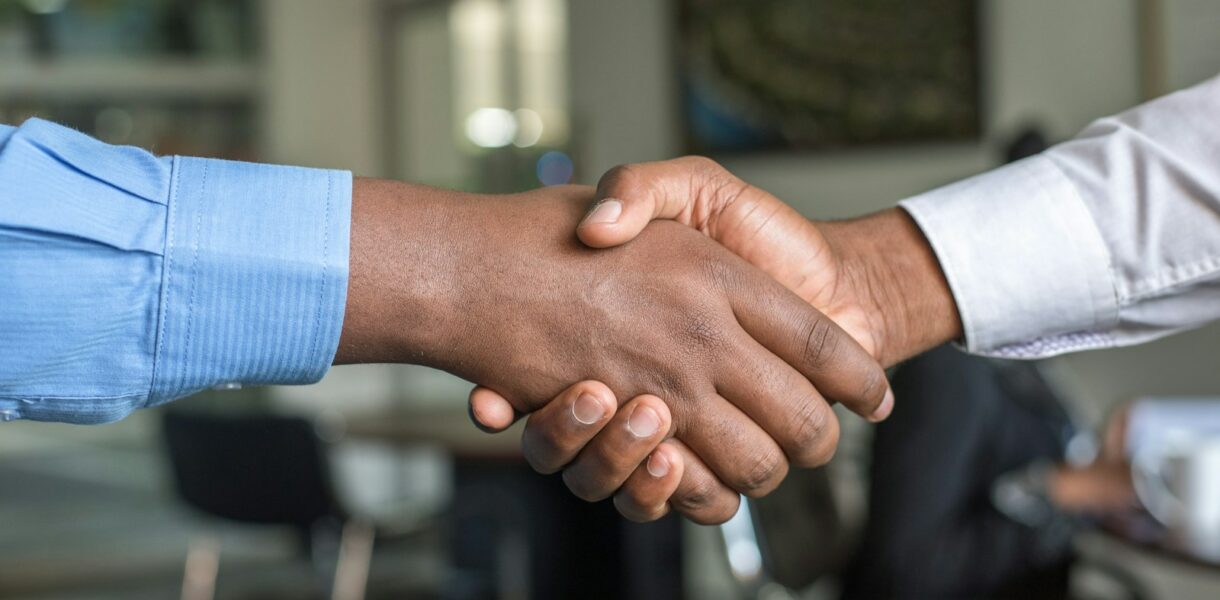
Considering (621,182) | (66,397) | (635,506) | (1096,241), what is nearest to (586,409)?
(635,506)

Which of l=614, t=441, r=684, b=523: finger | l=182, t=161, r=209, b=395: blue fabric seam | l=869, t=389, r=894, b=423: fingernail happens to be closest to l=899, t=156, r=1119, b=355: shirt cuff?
l=869, t=389, r=894, b=423: fingernail

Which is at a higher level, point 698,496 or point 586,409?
point 586,409

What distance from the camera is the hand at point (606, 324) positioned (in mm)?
1199

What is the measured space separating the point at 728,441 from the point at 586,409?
17 centimetres

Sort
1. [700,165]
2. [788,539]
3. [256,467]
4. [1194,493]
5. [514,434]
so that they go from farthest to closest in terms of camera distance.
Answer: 1. [256,467]
2. [514,434]
3. [788,539]
4. [1194,493]
5. [700,165]

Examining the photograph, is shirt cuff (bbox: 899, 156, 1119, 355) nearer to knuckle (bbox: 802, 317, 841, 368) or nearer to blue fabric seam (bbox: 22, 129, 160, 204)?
knuckle (bbox: 802, 317, 841, 368)

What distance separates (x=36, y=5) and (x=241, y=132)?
1181 mm

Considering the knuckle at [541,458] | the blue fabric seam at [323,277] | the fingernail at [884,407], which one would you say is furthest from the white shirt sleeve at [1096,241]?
the blue fabric seam at [323,277]

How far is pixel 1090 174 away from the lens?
1389 millimetres

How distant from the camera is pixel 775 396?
4.39 feet

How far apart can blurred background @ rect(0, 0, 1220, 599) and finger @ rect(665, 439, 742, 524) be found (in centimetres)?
105

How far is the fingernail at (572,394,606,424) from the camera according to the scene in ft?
4.12

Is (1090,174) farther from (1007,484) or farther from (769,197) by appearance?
(1007,484)

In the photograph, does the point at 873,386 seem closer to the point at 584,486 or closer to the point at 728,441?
the point at 728,441
